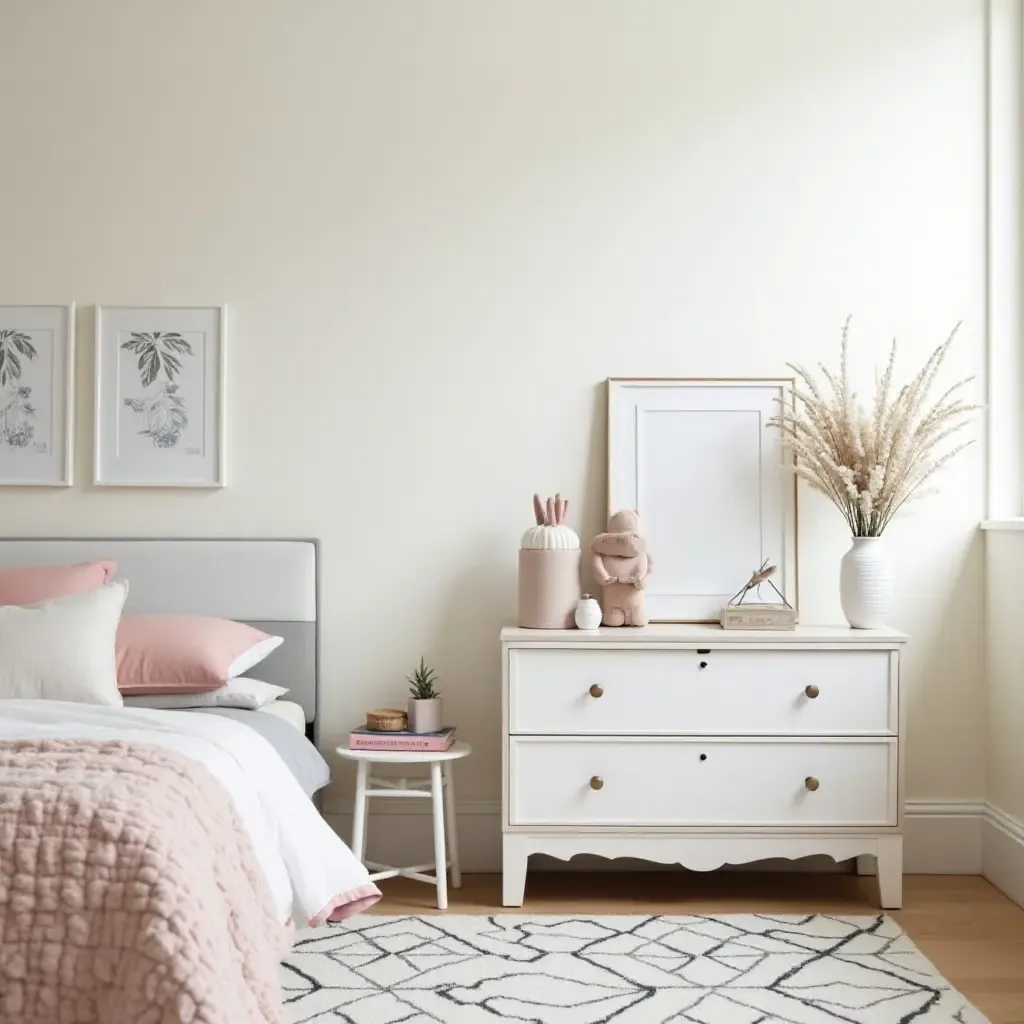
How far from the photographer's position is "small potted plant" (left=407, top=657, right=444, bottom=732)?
3213 millimetres

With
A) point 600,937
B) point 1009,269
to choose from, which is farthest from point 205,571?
point 1009,269

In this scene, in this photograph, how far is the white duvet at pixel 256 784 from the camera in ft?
7.48

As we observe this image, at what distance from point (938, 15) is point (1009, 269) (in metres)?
0.80

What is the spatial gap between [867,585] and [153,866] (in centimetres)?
217

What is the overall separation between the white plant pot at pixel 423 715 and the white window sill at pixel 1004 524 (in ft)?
5.51

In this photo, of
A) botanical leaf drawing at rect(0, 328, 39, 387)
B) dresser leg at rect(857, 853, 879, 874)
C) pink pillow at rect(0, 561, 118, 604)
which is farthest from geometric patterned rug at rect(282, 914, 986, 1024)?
botanical leaf drawing at rect(0, 328, 39, 387)

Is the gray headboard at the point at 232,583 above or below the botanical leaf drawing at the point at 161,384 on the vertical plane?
below

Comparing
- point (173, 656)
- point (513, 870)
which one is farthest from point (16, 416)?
point (513, 870)

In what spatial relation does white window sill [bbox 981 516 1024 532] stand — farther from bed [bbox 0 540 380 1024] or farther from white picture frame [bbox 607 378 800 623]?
bed [bbox 0 540 380 1024]

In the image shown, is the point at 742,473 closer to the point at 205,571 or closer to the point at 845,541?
the point at 845,541

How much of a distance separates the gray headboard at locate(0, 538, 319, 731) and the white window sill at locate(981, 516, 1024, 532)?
2.01 metres

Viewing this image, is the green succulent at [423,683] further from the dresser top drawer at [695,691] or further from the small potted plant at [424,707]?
the dresser top drawer at [695,691]

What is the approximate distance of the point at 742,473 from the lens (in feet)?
11.2

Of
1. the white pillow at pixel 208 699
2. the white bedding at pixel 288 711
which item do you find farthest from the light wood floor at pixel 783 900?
the white pillow at pixel 208 699
